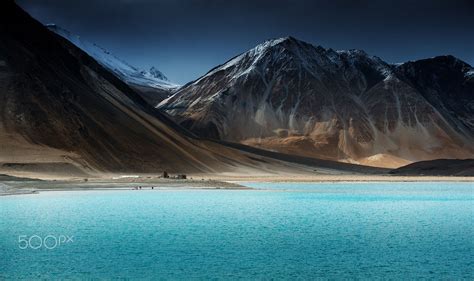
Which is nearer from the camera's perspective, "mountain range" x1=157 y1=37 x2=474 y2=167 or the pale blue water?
the pale blue water

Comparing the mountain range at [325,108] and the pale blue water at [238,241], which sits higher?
the mountain range at [325,108]

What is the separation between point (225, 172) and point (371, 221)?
71404mm

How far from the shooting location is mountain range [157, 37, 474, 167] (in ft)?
513

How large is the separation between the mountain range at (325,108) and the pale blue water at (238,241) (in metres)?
119

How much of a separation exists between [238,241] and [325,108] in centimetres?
15094

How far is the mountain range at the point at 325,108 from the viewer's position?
15638 cm

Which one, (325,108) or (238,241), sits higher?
(325,108)

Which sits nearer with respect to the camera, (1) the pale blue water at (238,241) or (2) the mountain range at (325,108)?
(1) the pale blue water at (238,241)

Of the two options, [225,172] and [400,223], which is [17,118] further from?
[400,223]

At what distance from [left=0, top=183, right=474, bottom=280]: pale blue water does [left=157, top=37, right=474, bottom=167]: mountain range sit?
119386 millimetres

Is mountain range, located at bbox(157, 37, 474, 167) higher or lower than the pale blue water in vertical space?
higher

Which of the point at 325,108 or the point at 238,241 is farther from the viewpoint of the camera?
the point at 325,108

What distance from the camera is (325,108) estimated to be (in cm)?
16850

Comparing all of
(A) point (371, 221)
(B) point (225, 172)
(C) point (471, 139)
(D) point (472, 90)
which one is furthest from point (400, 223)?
(D) point (472, 90)
